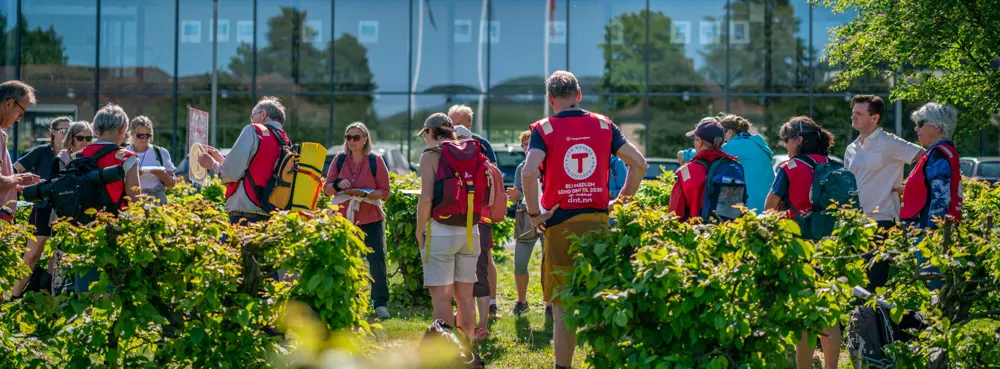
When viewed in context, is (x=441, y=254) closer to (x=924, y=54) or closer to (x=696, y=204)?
(x=696, y=204)

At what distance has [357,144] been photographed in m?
7.77

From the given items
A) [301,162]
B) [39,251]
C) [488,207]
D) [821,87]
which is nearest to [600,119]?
[488,207]

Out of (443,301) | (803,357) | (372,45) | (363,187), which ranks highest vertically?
(372,45)

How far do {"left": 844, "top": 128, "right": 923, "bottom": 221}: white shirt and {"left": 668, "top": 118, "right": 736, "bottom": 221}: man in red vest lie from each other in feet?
4.19

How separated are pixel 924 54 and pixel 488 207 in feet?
12.5

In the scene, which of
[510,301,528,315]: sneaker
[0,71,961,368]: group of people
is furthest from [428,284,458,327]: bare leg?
[510,301,528,315]: sneaker

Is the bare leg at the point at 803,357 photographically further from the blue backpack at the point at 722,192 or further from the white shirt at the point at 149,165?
the white shirt at the point at 149,165

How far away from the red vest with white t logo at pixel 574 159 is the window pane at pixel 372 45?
19.9 metres

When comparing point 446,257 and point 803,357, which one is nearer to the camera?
point 803,357

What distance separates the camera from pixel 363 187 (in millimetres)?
7711

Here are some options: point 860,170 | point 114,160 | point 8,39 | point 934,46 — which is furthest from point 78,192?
point 8,39

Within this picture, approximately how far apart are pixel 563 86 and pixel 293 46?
20.5 m

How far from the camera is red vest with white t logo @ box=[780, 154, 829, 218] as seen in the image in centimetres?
570

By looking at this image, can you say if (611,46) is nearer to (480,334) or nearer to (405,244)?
(405,244)
